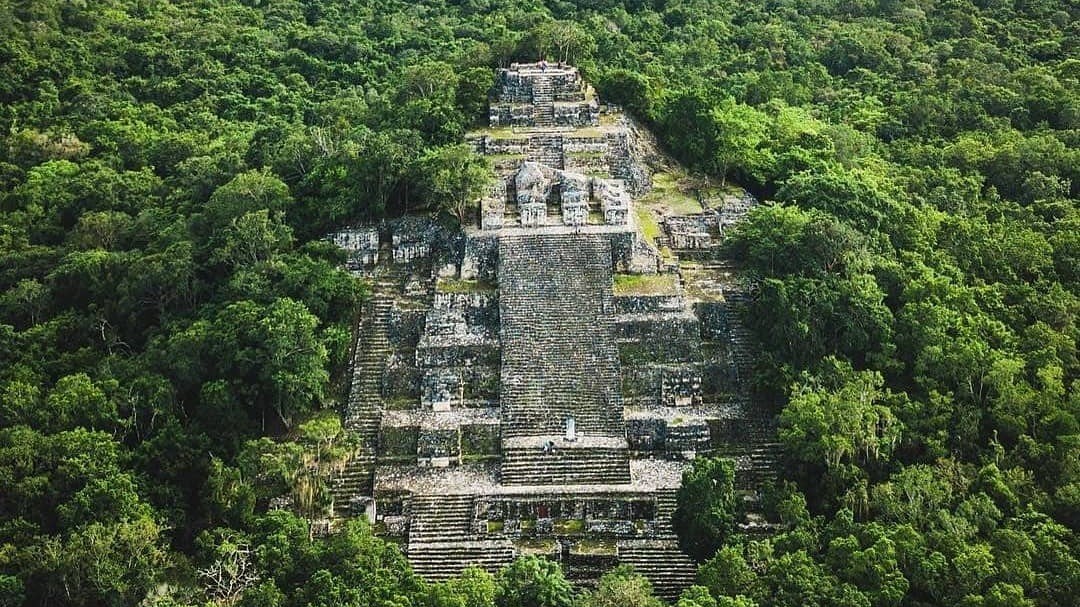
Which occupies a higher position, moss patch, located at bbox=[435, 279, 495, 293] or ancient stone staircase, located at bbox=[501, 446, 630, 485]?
moss patch, located at bbox=[435, 279, 495, 293]

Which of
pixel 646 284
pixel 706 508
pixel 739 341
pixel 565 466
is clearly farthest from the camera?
pixel 646 284

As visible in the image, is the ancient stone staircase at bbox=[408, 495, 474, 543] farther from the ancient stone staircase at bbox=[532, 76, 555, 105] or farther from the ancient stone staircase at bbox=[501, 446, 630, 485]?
the ancient stone staircase at bbox=[532, 76, 555, 105]

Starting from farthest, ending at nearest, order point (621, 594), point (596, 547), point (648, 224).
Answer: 1. point (648, 224)
2. point (596, 547)
3. point (621, 594)

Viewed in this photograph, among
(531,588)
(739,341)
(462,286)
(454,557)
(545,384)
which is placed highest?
(462,286)

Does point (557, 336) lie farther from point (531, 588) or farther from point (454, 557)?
point (531, 588)

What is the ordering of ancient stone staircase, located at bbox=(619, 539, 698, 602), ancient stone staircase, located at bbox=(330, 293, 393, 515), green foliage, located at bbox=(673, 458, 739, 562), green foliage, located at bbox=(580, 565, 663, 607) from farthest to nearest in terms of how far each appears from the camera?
1. ancient stone staircase, located at bbox=(330, 293, 393, 515)
2. ancient stone staircase, located at bbox=(619, 539, 698, 602)
3. green foliage, located at bbox=(673, 458, 739, 562)
4. green foliage, located at bbox=(580, 565, 663, 607)

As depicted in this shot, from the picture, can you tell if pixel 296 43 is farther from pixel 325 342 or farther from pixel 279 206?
pixel 325 342

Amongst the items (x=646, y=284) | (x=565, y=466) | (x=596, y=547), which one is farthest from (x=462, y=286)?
(x=596, y=547)

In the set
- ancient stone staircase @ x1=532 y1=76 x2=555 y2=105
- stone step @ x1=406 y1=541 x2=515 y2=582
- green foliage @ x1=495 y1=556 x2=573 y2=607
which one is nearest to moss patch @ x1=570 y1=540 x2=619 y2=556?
stone step @ x1=406 y1=541 x2=515 y2=582
